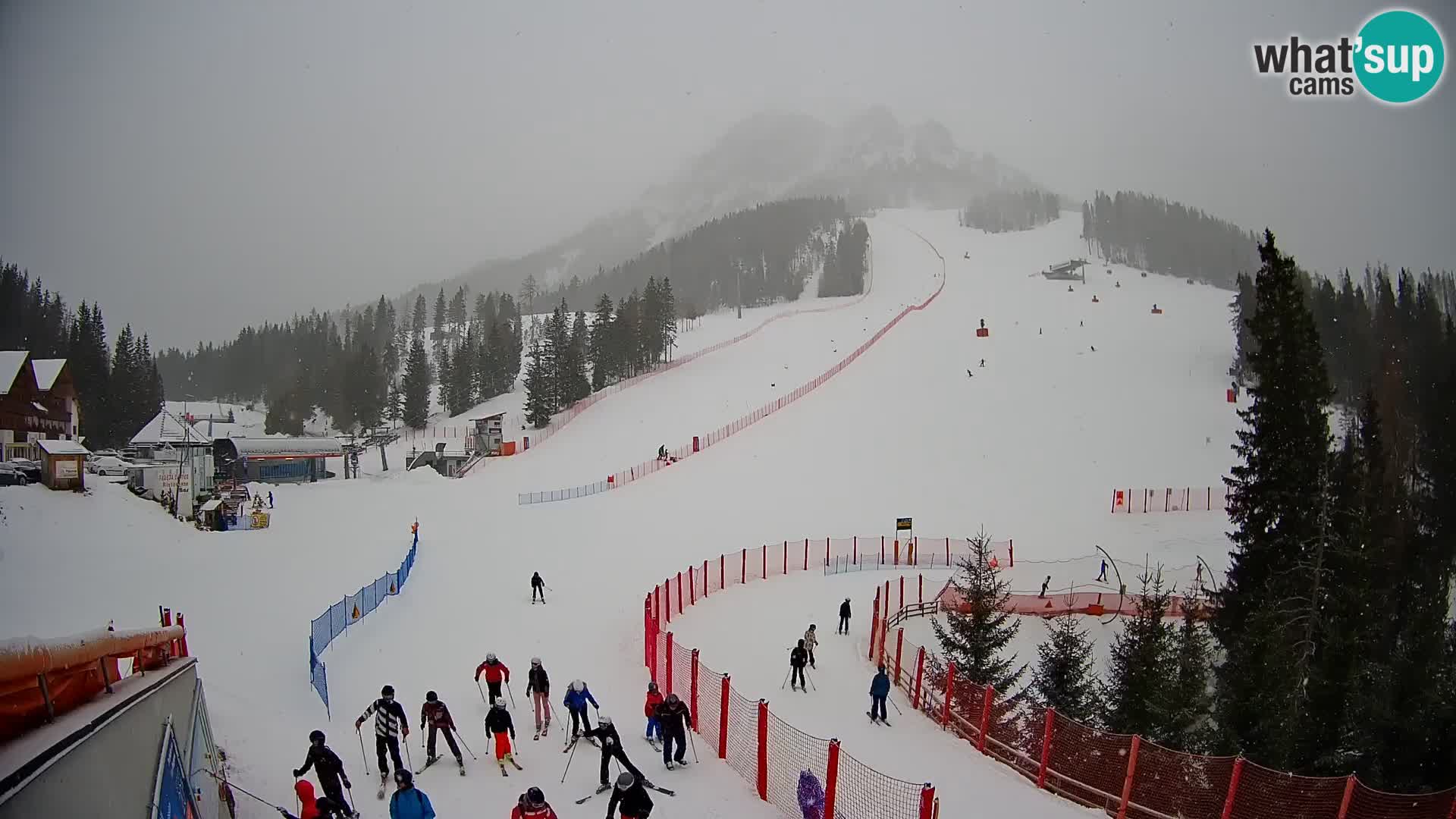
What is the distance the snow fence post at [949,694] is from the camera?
13.8 metres

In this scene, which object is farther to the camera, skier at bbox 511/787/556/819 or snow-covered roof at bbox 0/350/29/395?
snow-covered roof at bbox 0/350/29/395

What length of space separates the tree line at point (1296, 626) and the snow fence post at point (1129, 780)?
18.4 feet

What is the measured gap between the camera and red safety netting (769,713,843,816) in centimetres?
1011

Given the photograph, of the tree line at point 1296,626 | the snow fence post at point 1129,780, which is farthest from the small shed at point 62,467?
the snow fence post at point 1129,780

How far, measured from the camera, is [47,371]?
137 ft

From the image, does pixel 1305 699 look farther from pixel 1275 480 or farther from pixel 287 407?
pixel 287 407

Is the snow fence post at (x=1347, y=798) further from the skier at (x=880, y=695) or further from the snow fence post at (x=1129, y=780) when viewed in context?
the skier at (x=880, y=695)

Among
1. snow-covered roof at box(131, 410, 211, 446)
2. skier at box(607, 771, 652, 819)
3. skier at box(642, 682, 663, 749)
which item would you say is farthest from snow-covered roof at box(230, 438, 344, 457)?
skier at box(607, 771, 652, 819)

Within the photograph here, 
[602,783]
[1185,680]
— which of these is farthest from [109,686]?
[1185,680]

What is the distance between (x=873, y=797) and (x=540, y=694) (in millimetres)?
5629

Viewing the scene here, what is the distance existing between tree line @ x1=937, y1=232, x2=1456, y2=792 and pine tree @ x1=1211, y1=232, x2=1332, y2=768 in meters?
0.06

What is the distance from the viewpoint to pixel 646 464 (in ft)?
153

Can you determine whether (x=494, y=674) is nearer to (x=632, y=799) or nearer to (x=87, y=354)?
(x=632, y=799)

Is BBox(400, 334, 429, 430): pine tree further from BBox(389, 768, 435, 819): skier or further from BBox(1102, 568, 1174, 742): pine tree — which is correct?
BBox(389, 768, 435, 819): skier
